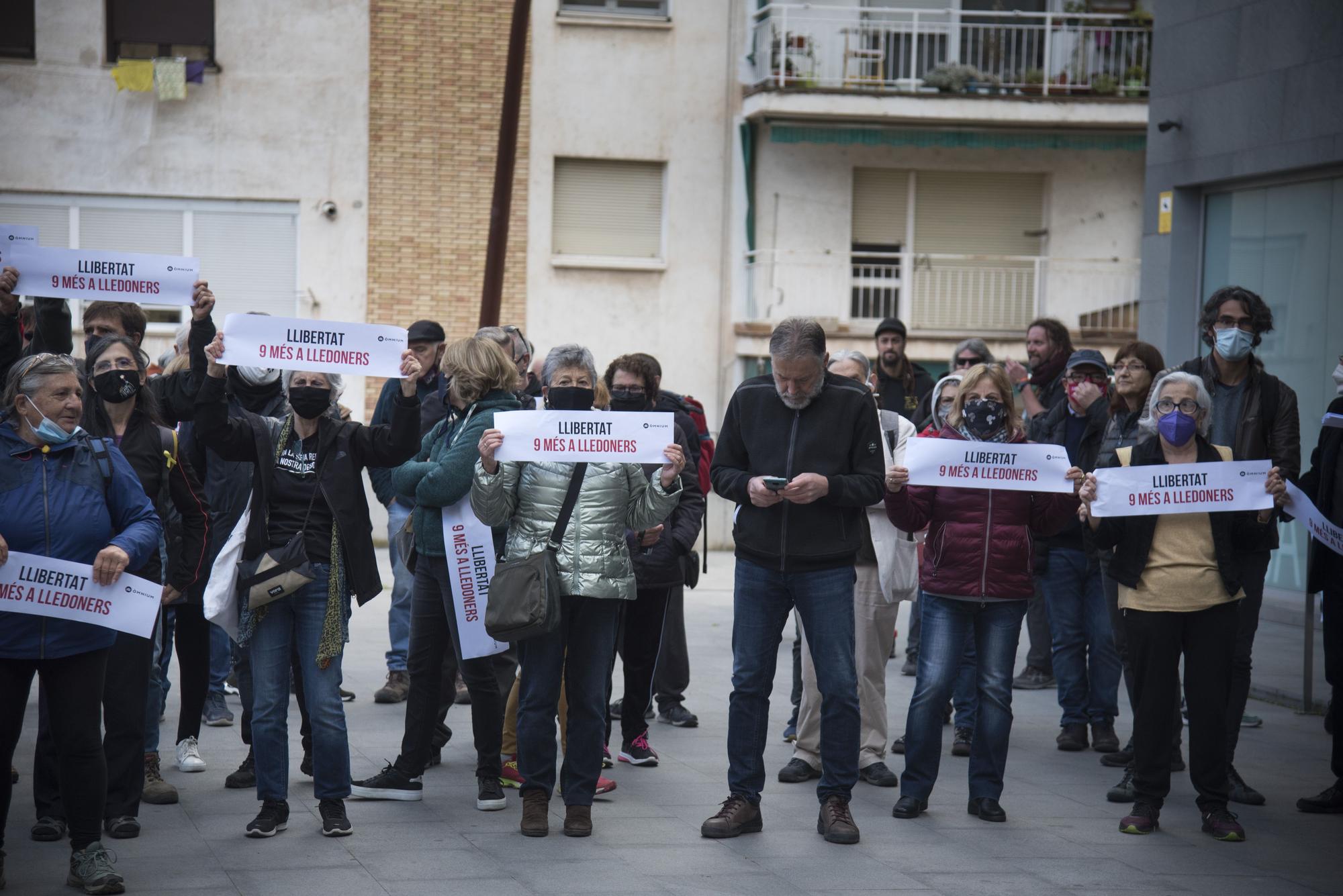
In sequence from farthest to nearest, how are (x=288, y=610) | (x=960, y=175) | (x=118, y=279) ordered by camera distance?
1. (x=960, y=175)
2. (x=118, y=279)
3. (x=288, y=610)

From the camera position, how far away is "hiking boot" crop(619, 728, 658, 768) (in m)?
7.65

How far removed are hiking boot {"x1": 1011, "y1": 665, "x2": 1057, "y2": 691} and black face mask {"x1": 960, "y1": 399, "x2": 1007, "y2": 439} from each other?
3.91 metres

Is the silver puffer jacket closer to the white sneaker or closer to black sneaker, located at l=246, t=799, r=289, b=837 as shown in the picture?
black sneaker, located at l=246, t=799, r=289, b=837

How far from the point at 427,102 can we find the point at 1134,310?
10.6 meters

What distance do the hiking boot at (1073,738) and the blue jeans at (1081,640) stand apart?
0.10ft

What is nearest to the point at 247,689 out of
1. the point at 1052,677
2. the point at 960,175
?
the point at 1052,677

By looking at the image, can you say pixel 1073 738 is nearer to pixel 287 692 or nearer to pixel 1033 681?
pixel 1033 681

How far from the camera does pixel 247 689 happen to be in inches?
280

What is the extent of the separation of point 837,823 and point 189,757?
10.8ft

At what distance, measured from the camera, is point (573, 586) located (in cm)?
615

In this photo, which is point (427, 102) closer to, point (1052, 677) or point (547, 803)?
point (1052, 677)

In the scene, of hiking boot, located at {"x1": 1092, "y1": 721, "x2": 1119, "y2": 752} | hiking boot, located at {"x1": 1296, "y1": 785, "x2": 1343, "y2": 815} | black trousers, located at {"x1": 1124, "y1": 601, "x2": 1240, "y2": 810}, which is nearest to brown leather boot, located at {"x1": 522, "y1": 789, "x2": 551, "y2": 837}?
black trousers, located at {"x1": 1124, "y1": 601, "x2": 1240, "y2": 810}

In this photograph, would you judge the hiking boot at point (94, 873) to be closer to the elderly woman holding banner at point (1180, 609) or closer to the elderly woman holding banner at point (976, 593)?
the elderly woman holding banner at point (976, 593)

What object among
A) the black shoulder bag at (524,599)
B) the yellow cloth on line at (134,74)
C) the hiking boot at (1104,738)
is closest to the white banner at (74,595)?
the black shoulder bag at (524,599)
